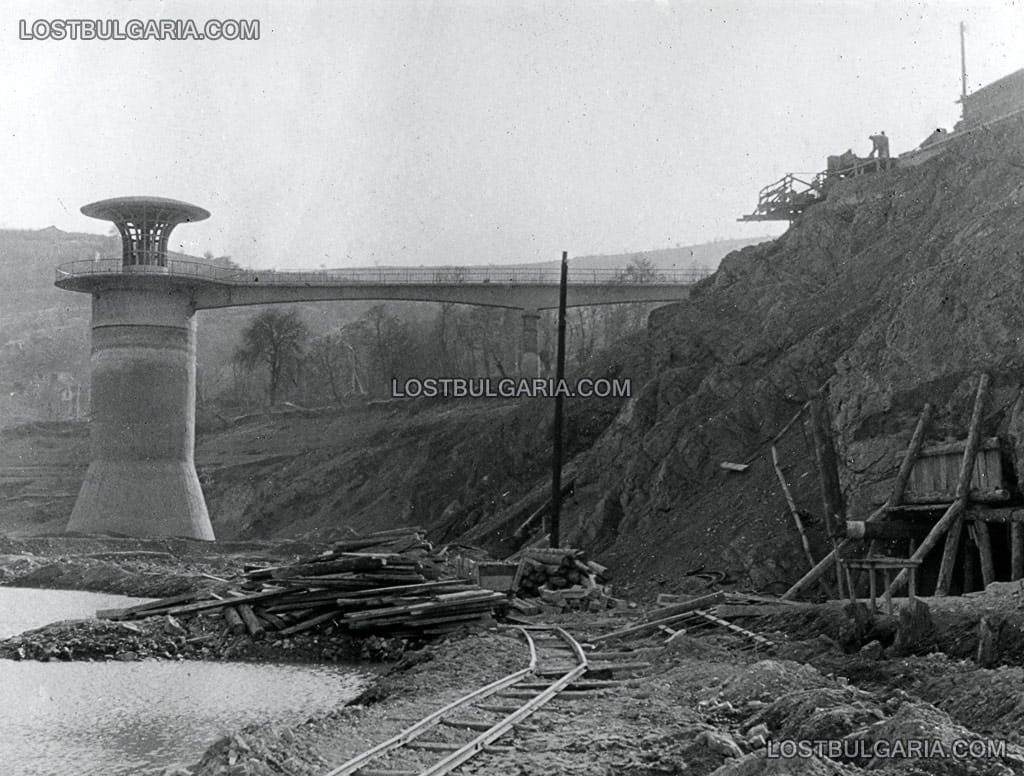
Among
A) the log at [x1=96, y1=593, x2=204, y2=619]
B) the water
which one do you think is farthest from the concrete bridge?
the water

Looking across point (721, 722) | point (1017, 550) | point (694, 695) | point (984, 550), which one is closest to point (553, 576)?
point (984, 550)

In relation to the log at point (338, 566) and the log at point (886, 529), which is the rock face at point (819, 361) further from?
the log at point (338, 566)

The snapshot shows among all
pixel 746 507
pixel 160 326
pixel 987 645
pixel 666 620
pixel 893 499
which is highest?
pixel 160 326

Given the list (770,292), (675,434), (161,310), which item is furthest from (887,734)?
(161,310)

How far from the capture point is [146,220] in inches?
2249

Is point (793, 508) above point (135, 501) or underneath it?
above

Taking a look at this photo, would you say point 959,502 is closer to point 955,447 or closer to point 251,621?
point 955,447

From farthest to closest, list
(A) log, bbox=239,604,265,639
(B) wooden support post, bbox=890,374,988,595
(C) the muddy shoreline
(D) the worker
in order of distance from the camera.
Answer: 1. (D) the worker
2. (A) log, bbox=239,604,265,639
3. (B) wooden support post, bbox=890,374,988,595
4. (C) the muddy shoreline

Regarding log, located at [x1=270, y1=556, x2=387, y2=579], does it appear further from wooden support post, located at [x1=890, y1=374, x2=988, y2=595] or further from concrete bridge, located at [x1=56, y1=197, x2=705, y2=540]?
concrete bridge, located at [x1=56, y1=197, x2=705, y2=540]

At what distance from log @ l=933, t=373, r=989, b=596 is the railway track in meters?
6.06

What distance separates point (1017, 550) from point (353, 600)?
38.0ft

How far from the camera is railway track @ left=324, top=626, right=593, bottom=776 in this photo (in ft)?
31.5

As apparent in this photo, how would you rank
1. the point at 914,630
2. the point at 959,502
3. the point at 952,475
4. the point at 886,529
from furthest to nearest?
the point at 952,475 → the point at 886,529 → the point at 959,502 → the point at 914,630

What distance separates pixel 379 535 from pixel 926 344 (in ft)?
39.5
